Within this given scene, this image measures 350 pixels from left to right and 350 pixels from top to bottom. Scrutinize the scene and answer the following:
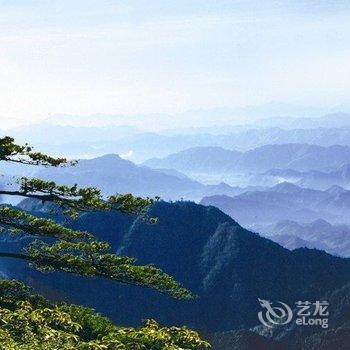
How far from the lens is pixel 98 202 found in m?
24.7

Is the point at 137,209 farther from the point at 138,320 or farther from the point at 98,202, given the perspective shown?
the point at 138,320

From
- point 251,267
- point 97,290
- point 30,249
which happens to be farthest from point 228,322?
point 30,249

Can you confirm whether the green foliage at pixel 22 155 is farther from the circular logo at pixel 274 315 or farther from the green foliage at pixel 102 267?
the circular logo at pixel 274 315

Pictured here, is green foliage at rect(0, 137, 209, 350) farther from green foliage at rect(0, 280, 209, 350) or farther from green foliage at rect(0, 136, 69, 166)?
green foliage at rect(0, 280, 209, 350)

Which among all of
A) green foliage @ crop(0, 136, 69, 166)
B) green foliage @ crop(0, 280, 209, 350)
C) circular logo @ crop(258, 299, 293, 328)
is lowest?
circular logo @ crop(258, 299, 293, 328)

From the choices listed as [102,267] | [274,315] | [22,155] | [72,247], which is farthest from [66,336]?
[274,315]

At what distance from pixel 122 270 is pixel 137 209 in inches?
108

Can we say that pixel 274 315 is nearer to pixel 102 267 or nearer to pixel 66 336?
pixel 102 267

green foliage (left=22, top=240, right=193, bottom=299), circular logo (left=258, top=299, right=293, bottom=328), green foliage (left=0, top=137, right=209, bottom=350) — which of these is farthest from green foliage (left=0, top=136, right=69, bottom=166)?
circular logo (left=258, top=299, right=293, bottom=328)

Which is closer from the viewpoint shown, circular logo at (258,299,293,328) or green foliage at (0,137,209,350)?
green foliage at (0,137,209,350)

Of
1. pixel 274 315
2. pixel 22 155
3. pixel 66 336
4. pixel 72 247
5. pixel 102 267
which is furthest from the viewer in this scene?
pixel 274 315

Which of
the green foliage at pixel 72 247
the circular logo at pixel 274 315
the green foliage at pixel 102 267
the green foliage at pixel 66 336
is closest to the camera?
the green foliage at pixel 66 336

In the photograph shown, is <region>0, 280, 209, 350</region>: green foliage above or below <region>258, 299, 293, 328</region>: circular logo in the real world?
above

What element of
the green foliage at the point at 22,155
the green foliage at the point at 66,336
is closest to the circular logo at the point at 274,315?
the green foliage at the point at 22,155
